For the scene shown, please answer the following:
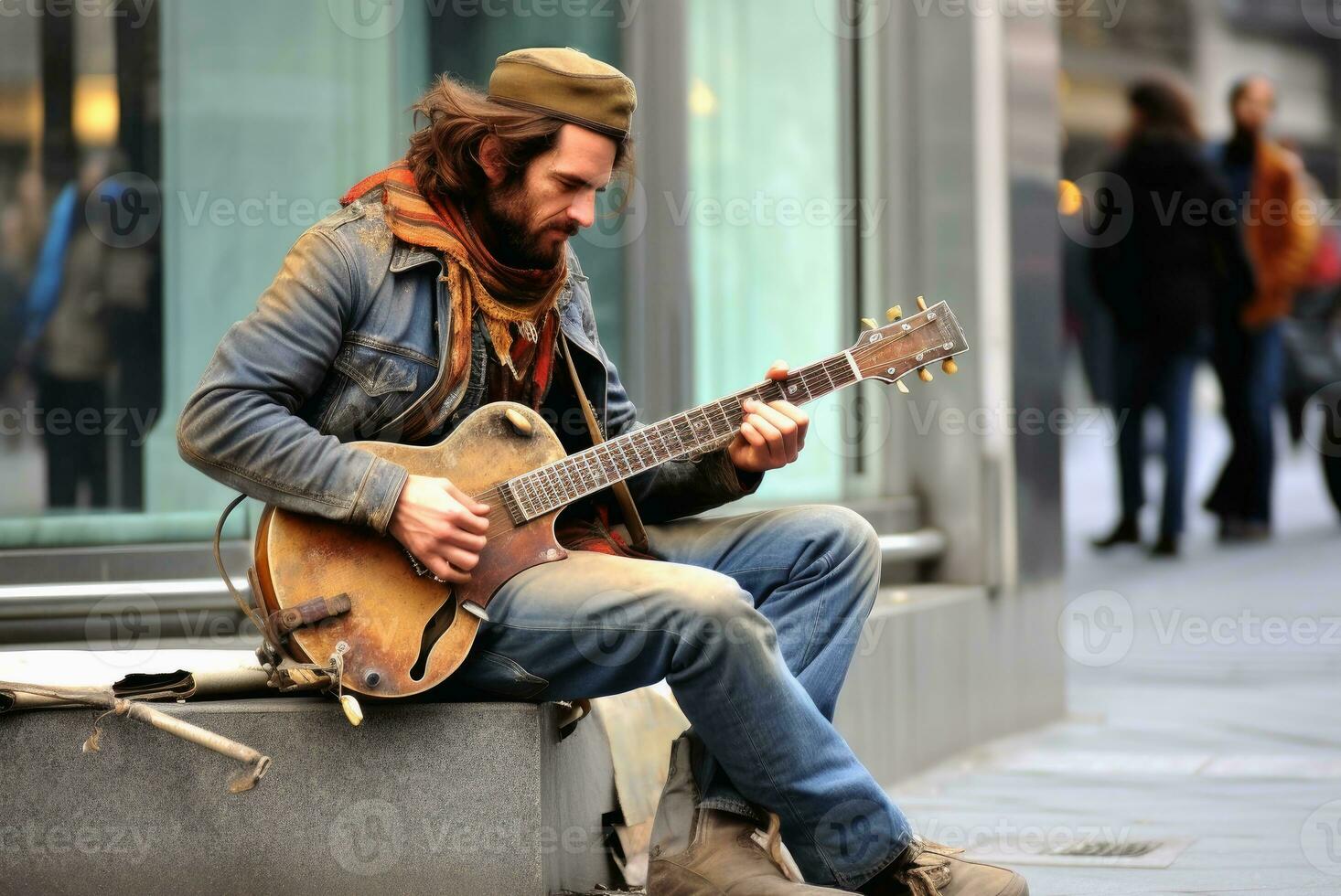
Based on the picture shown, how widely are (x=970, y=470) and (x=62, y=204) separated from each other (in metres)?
3.01

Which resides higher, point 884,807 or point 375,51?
point 375,51

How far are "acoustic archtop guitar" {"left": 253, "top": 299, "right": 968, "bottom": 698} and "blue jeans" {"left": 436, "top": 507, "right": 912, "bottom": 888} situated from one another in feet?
0.27

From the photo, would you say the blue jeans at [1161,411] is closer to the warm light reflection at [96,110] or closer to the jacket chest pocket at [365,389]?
the warm light reflection at [96,110]

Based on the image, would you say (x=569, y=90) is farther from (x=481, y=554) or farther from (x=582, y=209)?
(x=481, y=554)

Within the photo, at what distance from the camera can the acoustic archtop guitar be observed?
3.19 m

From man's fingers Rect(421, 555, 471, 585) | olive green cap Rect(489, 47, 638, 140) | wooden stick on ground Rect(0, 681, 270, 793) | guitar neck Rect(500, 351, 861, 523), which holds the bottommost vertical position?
wooden stick on ground Rect(0, 681, 270, 793)

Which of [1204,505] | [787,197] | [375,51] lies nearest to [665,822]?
[375,51]

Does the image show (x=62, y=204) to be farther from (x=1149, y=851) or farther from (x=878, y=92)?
(x=1149, y=851)

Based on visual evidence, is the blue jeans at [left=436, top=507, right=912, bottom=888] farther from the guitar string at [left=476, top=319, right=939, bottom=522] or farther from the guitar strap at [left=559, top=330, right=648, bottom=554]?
the guitar strap at [left=559, top=330, right=648, bottom=554]

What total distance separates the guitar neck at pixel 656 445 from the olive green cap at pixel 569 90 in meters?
0.54

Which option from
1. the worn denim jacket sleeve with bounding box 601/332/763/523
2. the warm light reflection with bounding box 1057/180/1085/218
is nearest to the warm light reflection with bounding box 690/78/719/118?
the worn denim jacket sleeve with bounding box 601/332/763/523

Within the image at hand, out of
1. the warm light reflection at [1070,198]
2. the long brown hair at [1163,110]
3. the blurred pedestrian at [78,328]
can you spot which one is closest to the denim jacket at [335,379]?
the blurred pedestrian at [78,328]

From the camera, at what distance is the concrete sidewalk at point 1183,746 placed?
417cm

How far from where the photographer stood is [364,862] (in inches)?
128
